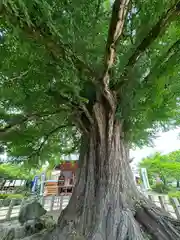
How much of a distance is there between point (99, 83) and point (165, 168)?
7.76m

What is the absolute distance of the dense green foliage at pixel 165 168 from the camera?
318 inches

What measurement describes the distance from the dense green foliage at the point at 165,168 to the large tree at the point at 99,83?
6.52 metres

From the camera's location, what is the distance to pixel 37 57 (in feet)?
5.97

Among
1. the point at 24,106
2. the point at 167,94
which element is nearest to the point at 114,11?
the point at 167,94

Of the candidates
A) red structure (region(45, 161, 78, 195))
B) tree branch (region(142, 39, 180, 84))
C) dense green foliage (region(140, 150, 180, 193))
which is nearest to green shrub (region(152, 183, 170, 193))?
dense green foliage (region(140, 150, 180, 193))

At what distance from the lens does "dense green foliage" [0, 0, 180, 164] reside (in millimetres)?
1368

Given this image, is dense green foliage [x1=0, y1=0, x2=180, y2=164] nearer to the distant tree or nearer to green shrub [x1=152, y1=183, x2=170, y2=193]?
the distant tree

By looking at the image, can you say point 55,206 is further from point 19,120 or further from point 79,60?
point 79,60

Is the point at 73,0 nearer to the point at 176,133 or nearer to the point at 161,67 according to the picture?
the point at 161,67

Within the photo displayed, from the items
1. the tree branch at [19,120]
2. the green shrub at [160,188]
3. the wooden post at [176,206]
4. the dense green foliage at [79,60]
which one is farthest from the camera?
the green shrub at [160,188]

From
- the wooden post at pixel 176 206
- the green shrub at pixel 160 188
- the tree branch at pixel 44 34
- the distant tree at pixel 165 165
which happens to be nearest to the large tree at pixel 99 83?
the tree branch at pixel 44 34

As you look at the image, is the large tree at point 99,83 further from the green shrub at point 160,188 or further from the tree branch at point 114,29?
the green shrub at point 160,188

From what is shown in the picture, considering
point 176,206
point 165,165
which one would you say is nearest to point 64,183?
point 165,165

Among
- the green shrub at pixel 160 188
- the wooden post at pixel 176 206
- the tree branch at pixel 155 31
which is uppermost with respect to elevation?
the tree branch at pixel 155 31
